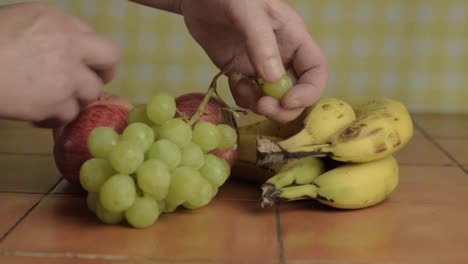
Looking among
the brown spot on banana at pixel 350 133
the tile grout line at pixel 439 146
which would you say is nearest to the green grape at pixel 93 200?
the brown spot on banana at pixel 350 133

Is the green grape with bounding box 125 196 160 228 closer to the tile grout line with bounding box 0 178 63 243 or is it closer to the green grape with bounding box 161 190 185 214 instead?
the green grape with bounding box 161 190 185 214

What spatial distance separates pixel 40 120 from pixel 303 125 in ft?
1.14

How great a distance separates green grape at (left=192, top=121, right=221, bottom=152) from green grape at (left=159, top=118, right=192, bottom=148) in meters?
0.02

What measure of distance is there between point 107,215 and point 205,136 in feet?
0.50

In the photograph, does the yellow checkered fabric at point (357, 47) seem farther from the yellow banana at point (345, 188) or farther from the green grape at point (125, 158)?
the green grape at point (125, 158)

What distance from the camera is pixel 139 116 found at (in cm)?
88

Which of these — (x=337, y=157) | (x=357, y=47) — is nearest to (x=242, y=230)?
(x=337, y=157)

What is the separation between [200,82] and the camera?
6.19 ft

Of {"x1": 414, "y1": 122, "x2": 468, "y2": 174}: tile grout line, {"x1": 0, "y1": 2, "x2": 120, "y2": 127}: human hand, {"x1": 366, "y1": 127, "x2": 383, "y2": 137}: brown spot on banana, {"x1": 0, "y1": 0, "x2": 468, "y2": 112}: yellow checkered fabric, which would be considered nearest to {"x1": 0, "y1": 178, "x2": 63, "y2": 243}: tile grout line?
{"x1": 0, "y1": 2, "x2": 120, "y2": 127}: human hand

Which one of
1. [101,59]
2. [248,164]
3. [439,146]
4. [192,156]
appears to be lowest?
[439,146]

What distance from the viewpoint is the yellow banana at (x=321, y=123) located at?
0.91 meters

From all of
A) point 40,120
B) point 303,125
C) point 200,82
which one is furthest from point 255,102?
point 200,82

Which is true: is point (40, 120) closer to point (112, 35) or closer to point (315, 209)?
point (315, 209)

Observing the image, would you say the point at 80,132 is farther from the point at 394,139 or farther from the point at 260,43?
the point at 394,139
